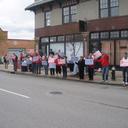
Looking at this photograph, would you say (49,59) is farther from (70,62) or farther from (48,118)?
(48,118)

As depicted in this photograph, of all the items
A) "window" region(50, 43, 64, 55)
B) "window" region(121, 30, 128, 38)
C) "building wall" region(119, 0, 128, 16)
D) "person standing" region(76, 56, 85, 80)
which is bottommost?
"person standing" region(76, 56, 85, 80)

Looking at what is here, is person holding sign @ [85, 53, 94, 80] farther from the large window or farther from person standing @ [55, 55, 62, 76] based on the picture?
the large window

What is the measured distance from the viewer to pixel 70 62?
2775 cm

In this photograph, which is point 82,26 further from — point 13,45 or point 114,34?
point 13,45

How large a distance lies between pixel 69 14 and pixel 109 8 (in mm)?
5504

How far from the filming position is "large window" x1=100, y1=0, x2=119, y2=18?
2916 cm

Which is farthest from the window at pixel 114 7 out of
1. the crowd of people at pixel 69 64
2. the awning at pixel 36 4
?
the awning at pixel 36 4

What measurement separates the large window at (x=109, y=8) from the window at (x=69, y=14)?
12.5 ft

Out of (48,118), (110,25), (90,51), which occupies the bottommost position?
(48,118)

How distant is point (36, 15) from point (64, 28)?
6.15 m

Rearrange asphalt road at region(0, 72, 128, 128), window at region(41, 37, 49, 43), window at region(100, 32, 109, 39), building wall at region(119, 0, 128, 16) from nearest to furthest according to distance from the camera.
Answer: asphalt road at region(0, 72, 128, 128) → building wall at region(119, 0, 128, 16) → window at region(100, 32, 109, 39) → window at region(41, 37, 49, 43)

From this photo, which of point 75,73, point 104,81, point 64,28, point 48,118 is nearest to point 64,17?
point 64,28

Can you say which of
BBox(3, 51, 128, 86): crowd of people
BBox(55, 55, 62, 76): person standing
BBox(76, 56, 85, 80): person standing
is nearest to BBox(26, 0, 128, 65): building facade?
BBox(3, 51, 128, 86): crowd of people

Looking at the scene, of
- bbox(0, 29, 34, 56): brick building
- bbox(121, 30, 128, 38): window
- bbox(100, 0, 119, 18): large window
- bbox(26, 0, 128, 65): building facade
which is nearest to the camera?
bbox(121, 30, 128, 38): window
